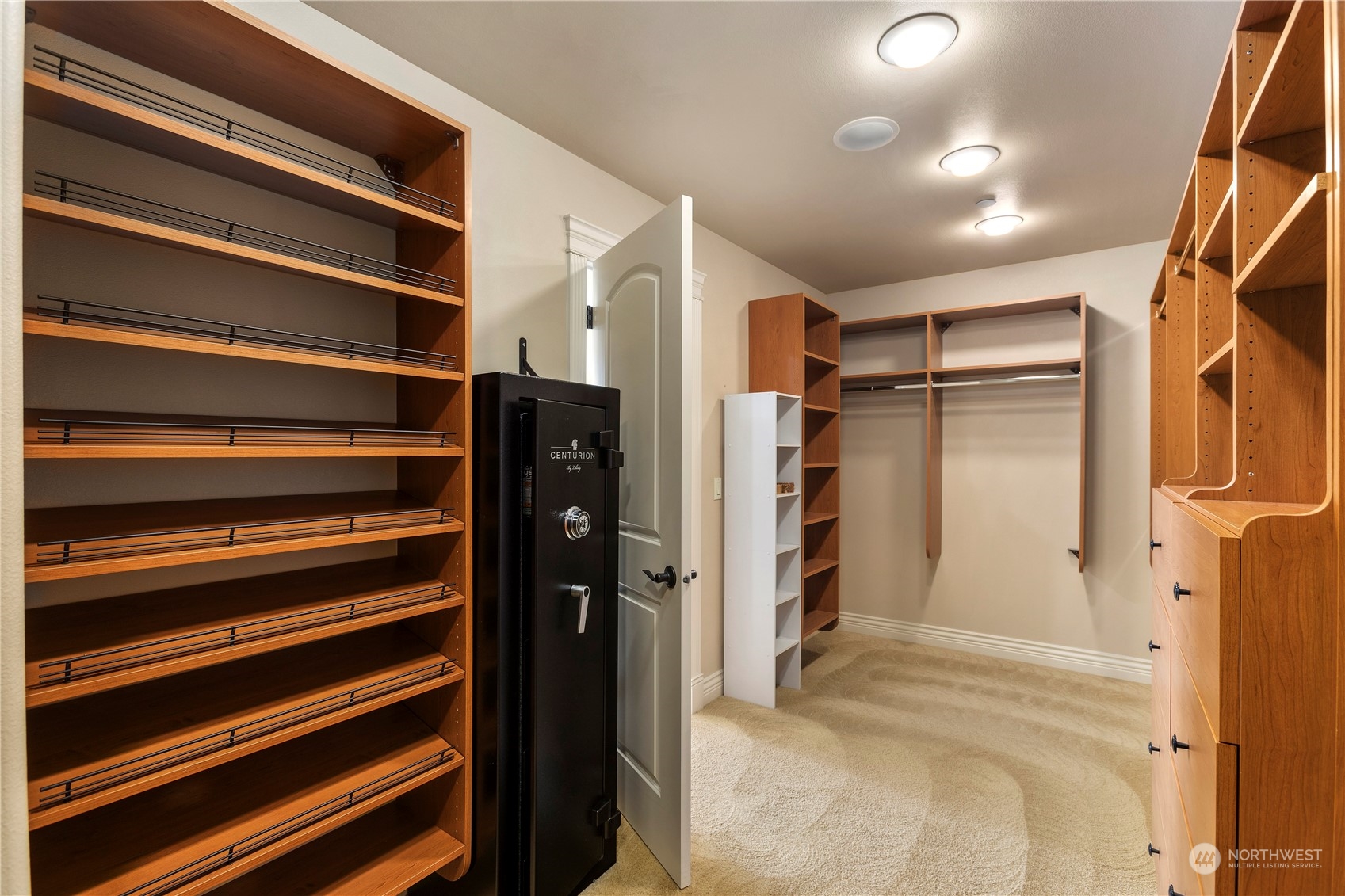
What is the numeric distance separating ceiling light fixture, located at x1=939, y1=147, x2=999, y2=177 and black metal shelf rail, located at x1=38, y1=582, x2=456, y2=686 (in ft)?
8.27

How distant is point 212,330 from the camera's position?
1.39m

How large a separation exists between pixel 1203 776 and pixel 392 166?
2.39m

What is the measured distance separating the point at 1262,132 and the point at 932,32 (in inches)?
33.8

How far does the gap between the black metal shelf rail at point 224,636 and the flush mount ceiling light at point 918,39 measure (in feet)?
6.57

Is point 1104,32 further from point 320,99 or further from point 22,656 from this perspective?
point 22,656

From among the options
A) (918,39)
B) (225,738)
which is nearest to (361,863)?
(225,738)

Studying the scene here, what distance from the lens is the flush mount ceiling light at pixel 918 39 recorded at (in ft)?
5.17

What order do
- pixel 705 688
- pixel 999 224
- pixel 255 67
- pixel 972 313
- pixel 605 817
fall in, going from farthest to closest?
pixel 972 313, pixel 705 688, pixel 999 224, pixel 605 817, pixel 255 67

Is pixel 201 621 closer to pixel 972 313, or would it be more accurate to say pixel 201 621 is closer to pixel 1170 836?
pixel 1170 836

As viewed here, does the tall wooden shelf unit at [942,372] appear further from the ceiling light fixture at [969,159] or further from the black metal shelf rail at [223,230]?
the black metal shelf rail at [223,230]

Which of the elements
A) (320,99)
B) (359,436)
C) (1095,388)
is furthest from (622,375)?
(1095,388)

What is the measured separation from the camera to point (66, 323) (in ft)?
3.12

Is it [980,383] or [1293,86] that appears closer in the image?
[1293,86]
